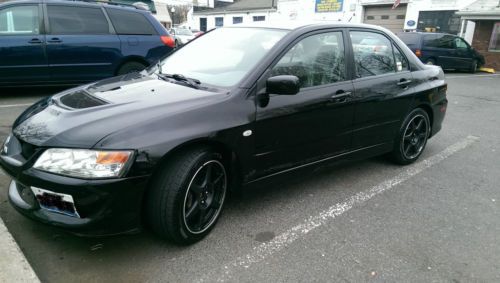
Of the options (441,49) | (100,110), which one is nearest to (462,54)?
(441,49)

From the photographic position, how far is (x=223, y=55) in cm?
343

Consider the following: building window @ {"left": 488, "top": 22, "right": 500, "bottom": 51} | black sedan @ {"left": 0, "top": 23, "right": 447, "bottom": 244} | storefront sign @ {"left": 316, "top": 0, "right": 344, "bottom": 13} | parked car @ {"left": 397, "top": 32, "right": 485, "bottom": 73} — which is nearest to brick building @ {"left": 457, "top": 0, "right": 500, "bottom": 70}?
building window @ {"left": 488, "top": 22, "right": 500, "bottom": 51}

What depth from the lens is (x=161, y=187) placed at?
8.15 ft

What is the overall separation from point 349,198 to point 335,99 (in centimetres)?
97

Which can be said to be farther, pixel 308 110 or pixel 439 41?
pixel 439 41

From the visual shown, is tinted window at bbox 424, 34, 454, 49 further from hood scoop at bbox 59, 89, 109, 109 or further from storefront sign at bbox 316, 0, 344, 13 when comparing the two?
hood scoop at bbox 59, 89, 109, 109

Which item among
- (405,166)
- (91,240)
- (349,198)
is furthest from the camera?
(405,166)

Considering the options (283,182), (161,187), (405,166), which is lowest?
(405,166)

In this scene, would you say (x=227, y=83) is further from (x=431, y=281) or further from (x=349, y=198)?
(x=431, y=281)

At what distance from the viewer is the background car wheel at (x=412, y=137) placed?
14.5 ft

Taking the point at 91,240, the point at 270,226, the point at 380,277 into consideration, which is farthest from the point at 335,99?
the point at 91,240

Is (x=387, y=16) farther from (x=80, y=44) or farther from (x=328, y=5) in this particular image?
(x=80, y=44)

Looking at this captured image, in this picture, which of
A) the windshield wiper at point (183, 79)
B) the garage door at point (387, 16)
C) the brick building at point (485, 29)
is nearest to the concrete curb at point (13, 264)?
the windshield wiper at point (183, 79)

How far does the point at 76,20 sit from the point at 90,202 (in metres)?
5.60
